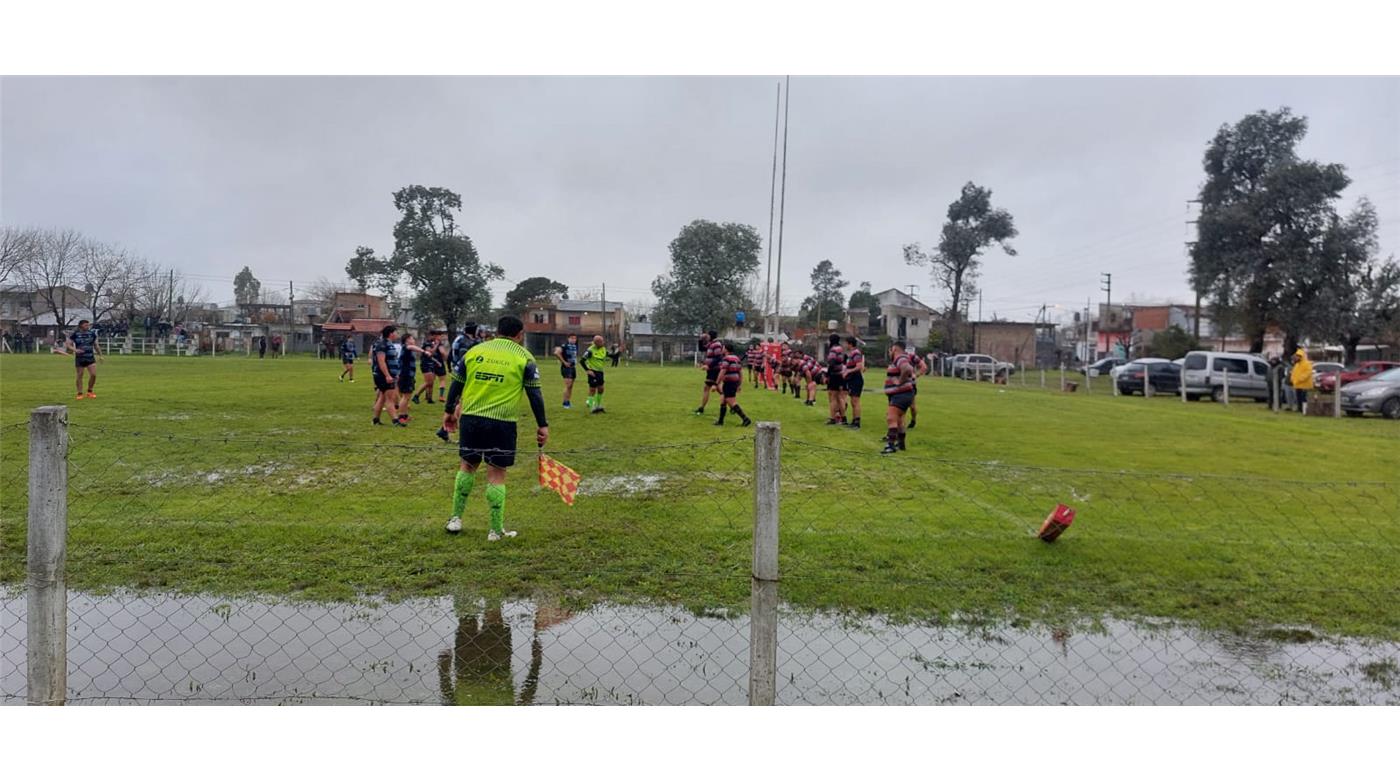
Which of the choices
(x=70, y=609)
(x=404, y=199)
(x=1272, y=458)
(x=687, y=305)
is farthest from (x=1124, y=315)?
(x=70, y=609)

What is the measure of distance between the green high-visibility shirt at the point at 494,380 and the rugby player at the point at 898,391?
283 inches

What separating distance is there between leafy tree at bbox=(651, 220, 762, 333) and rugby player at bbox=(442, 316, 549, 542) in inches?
2329

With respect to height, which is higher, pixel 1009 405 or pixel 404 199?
pixel 404 199

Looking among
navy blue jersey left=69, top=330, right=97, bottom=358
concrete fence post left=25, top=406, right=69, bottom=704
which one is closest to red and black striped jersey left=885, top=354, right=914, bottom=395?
concrete fence post left=25, top=406, right=69, bottom=704

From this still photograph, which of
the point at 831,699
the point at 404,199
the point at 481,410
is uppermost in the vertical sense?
the point at 404,199

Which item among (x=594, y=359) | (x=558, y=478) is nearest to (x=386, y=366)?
(x=594, y=359)

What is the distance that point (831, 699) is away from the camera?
4.80m

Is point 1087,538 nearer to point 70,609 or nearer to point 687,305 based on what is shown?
point 70,609

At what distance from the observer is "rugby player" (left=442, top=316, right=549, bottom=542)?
730 centimetres

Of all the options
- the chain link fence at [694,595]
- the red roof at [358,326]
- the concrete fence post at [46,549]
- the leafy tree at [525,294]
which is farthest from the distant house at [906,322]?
the concrete fence post at [46,549]

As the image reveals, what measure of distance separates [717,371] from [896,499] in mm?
8212

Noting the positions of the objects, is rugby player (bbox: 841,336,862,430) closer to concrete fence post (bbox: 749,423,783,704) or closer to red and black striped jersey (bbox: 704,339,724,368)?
red and black striped jersey (bbox: 704,339,724,368)

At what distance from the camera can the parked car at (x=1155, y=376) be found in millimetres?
33000

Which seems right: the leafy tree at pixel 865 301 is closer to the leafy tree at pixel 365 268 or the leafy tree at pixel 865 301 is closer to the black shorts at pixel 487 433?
the leafy tree at pixel 365 268
